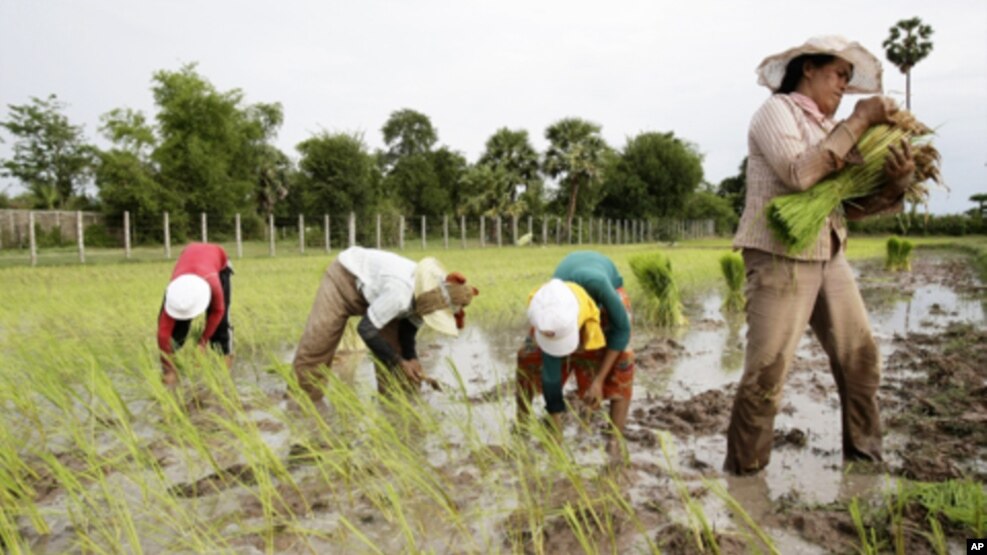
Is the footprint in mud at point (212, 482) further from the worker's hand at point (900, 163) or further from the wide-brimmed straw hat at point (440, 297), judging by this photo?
the worker's hand at point (900, 163)

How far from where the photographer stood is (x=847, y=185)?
2.38 meters

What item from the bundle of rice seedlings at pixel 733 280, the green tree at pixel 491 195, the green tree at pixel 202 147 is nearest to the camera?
the bundle of rice seedlings at pixel 733 280

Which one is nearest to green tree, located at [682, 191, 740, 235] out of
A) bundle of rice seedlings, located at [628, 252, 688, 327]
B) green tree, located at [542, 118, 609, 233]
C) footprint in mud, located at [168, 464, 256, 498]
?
green tree, located at [542, 118, 609, 233]

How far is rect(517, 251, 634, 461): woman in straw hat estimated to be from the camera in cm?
245

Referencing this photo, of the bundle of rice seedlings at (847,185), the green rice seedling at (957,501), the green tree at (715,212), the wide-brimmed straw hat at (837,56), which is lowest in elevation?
the green rice seedling at (957,501)

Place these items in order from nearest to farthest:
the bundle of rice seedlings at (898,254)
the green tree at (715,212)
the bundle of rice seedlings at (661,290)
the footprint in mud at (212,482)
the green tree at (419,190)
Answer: the footprint in mud at (212,482) → the bundle of rice seedlings at (661,290) → the bundle of rice seedlings at (898,254) → the green tree at (419,190) → the green tree at (715,212)

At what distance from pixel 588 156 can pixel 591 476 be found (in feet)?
108

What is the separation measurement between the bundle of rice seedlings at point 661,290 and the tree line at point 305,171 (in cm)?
1887

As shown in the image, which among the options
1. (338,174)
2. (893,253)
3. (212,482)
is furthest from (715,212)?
(212,482)

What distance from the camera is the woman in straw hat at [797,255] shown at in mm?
2389

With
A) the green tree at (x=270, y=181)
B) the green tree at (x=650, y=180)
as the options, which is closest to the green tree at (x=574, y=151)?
the green tree at (x=650, y=180)

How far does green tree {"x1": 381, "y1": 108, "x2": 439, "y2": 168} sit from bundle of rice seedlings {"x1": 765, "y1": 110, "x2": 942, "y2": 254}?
4684 centimetres

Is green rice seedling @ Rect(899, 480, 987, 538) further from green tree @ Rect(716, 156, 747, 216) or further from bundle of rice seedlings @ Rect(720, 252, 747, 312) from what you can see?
green tree @ Rect(716, 156, 747, 216)

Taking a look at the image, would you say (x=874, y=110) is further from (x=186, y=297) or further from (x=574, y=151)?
(x=574, y=151)
